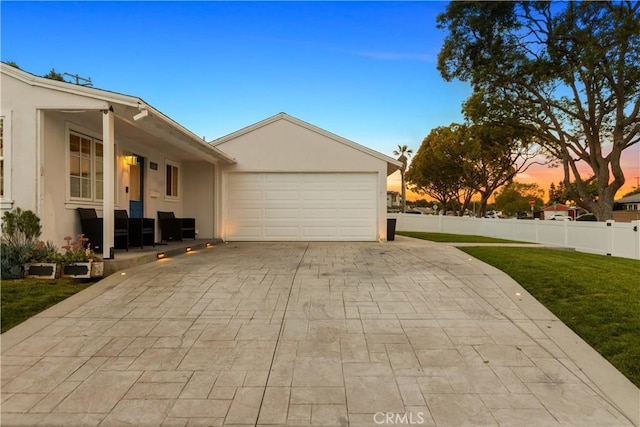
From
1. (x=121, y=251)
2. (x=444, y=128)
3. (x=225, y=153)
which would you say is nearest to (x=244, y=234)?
(x=225, y=153)

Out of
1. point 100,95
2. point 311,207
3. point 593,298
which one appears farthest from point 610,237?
point 100,95

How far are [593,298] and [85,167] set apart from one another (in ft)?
30.1

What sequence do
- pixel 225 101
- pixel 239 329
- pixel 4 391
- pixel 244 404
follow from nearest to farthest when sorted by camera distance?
pixel 244 404
pixel 4 391
pixel 239 329
pixel 225 101

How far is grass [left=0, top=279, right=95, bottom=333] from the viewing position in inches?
187

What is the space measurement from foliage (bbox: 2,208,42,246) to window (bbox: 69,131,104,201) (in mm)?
1003

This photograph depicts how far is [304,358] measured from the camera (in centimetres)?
385

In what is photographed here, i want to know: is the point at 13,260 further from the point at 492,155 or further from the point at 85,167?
the point at 492,155

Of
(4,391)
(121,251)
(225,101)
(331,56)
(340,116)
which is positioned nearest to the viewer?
(4,391)

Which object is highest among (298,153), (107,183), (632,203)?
(298,153)

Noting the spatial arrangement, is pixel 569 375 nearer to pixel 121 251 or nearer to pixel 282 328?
pixel 282 328

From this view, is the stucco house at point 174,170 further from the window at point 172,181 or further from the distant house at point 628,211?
the distant house at point 628,211

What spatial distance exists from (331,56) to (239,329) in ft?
37.5

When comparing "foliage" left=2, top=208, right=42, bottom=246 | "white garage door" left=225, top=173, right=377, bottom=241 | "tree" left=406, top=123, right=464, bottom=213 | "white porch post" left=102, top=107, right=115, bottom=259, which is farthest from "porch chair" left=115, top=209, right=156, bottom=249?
"tree" left=406, top=123, right=464, bottom=213

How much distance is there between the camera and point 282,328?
14.9 ft
